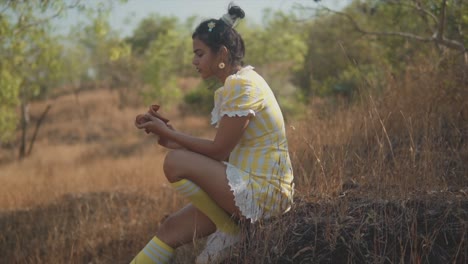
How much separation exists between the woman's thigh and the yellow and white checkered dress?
0.05m

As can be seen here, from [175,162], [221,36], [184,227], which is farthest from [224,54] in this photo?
[184,227]

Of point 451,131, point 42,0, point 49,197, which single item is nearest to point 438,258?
point 451,131

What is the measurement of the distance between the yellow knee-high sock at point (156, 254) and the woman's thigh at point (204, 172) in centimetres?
44

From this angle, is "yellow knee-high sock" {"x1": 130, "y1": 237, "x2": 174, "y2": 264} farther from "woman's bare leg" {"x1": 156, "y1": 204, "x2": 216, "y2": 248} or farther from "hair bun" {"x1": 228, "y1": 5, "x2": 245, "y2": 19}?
"hair bun" {"x1": 228, "y1": 5, "x2": 245, "y2": 19}

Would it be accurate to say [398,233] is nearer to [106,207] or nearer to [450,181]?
[450,181]

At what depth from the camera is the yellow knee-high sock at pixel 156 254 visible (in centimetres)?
331

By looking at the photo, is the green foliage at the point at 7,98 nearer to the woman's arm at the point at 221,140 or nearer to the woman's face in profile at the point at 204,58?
the woman's face in profile at the point at 204,58

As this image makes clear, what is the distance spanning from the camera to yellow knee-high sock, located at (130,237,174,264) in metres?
3.31

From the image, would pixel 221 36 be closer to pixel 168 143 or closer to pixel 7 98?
pixel 168 143

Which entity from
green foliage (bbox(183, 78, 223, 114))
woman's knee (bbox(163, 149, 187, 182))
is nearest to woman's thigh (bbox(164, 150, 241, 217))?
woman's knee (bbox(163, 149, 187, 182))

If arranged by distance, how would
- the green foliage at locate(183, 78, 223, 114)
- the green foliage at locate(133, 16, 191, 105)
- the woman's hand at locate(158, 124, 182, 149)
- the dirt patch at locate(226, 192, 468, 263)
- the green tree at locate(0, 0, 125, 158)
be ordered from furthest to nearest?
the green foliage at locate(183, 78, 223, 114)
the green foliage at locate(133, 16, 191, 105)
the green tree at locate(0, 0, 125, 158)
the woman's hand at locate(158, 124, 182, 149)
the dirt patch at locate(226, 192, 468, 263)

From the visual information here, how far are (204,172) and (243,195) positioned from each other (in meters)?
0.25

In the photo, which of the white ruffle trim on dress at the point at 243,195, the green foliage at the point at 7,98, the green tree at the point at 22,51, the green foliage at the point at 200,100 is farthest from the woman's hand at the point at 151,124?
the green foliage at the point at 200,100

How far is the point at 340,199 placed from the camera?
339 cm
